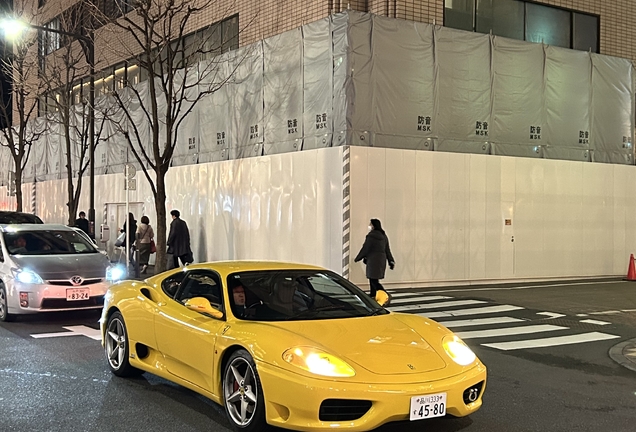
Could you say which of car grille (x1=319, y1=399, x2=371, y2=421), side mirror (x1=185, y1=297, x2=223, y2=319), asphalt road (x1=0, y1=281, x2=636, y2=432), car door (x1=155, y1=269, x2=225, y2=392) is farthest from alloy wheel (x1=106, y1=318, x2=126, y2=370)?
car grille (x1=319, y1=399, x2=371, y2=421)

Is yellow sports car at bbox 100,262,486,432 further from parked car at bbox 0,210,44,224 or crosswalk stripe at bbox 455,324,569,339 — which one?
parked car at bbox 0,210,44,224

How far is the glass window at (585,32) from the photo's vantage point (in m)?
21.0

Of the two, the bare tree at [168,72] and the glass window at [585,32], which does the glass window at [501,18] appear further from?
the bare tree at [168,72]

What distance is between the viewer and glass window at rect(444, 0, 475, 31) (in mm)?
18344

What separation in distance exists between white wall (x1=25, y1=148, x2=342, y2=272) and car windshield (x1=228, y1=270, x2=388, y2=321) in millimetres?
9400

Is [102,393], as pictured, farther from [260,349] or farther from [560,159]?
[560,159]

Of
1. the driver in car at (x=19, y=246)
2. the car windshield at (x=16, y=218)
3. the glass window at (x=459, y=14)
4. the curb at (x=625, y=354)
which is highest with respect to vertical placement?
the glass window at (x=459, y=14)

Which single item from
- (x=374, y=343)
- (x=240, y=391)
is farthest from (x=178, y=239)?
(x=374, y=343)

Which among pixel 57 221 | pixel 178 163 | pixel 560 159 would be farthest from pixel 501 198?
pixel 57 221

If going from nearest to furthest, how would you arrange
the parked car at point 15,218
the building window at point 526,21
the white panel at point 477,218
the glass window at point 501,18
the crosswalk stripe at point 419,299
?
the crosswalk stripe at point 419,299, the parked car at point 15,218, the white panel at point 477,218, the building window at point 526,21, the glass window at point 501,18

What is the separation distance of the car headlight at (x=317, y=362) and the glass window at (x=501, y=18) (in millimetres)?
15813

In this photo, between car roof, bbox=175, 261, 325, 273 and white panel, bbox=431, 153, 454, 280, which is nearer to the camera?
car roof, bbox=175, 261, 325, 273

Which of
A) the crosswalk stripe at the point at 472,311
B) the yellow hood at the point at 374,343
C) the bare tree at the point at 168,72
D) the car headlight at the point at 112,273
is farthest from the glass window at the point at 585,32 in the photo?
the yellow hood at the point at 374,343

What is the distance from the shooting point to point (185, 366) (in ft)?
19.7
